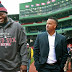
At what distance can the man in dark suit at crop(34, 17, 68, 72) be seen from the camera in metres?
3.25

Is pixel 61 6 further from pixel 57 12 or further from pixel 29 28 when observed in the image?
pixel 29 28

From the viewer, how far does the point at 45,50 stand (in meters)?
3.27

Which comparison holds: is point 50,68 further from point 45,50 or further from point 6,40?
point 6,40

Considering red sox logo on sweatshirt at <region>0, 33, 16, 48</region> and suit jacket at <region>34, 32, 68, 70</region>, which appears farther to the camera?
suit jacket at <region>34, 32, 68, 70</region>

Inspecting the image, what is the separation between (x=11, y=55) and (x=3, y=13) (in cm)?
66

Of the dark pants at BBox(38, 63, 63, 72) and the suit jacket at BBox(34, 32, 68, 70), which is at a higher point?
the suit jacket at BBox(34, 32, 68, 70)

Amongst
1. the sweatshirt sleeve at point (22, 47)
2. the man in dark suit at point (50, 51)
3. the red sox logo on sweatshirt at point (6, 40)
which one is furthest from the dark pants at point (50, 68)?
the red sox logo on sweatshirt at point (6, 40)

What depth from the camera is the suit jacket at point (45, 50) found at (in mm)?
3273

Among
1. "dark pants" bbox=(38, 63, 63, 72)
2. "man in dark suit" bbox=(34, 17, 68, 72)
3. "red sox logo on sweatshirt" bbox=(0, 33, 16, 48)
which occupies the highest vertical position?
"red sox logo on sweatshirt" bbox=(0, 33, 16, 48)

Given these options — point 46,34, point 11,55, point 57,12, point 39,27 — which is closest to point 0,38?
point 11,55

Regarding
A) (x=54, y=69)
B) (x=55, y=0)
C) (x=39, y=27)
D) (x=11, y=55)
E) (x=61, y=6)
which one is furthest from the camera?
(x=39, y=27)

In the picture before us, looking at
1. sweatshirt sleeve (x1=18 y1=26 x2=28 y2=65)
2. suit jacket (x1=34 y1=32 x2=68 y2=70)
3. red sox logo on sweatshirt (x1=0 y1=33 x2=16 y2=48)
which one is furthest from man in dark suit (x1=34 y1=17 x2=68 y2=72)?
red sox logo on sweatshirt (x1=0 y1=33 x2=16 y2=48)

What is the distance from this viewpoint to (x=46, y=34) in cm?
343

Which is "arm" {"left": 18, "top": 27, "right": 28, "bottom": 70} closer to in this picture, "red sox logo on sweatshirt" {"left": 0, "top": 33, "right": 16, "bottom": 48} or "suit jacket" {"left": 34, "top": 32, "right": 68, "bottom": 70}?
"red sox logo on sweatshirt" {"left": 0, "top": 33, "right": 16, "bottom": 48}
